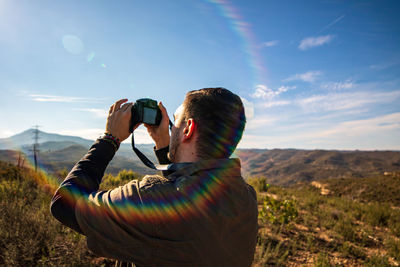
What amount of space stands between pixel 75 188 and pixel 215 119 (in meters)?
0.72

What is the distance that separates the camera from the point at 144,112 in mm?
1292

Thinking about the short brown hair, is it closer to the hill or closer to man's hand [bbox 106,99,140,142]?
man's hand [bbox 106,99,140,142]

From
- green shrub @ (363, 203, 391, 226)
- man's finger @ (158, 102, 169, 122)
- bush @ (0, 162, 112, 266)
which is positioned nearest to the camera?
man's finger @ (158, 102, 169, 122)

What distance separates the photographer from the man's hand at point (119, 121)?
3.84 ft

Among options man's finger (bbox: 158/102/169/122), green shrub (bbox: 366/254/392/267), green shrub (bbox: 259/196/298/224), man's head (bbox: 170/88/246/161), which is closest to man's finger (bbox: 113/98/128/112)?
man's finger (bbox: 158/102/169/122)

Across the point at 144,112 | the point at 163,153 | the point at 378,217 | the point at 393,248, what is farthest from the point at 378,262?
the point at 144,112

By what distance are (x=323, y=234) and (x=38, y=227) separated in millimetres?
6074

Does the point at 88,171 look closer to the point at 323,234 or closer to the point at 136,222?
the point at 136,222

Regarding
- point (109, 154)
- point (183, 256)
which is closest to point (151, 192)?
point (183, 256)

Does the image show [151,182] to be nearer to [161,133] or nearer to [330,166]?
[161,133]

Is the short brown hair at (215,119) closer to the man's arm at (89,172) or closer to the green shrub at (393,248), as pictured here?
the man's arm at (89,172)

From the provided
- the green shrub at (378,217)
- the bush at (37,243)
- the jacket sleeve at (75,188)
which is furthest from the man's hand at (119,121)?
Result: the green shrub at (378,217)

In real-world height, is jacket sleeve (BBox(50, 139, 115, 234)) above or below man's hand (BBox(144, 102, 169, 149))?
below

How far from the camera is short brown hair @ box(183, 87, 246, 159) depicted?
105 centimetres
